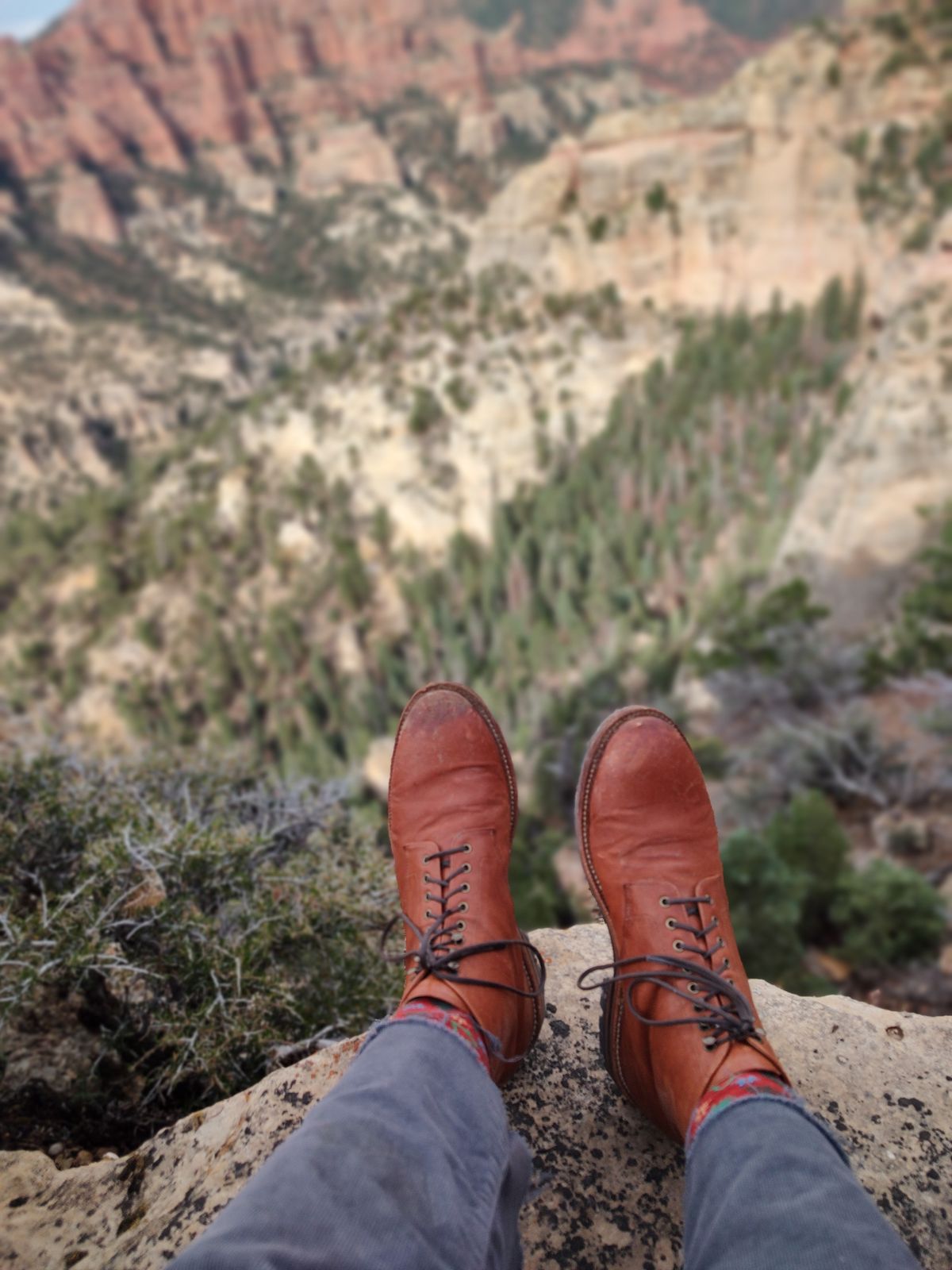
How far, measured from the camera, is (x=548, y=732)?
19281 mm

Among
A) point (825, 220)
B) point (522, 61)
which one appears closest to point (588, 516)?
point (825, 220)

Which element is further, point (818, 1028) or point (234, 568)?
point (234, 568)

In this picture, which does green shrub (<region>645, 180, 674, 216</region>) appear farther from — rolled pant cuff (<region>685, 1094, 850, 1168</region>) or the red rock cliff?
the red rock cliff

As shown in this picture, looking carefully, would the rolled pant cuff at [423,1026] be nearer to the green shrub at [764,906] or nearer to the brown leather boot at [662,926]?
the brown leather boot at [662,926]

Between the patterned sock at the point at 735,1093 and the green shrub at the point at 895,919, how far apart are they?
14.8 ft

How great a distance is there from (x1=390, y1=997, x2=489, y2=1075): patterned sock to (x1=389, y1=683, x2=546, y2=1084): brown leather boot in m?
0.02

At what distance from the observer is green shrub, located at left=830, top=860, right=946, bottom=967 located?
5.10 metres

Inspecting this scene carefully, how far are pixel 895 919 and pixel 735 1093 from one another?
469 cm

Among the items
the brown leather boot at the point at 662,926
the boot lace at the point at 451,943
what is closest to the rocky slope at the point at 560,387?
the brown leather boot at the point at 662,926

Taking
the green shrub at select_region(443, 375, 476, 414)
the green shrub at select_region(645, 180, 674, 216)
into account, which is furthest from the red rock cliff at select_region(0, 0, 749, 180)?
the green shrub at select_region(443, 375, 476, 414)

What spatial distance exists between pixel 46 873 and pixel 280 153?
102259 mm

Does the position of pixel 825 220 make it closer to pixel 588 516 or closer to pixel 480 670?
pixel 588 516

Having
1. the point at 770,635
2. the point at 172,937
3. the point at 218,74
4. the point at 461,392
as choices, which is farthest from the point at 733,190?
the point at 218,74

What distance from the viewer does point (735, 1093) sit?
4.56 ft
